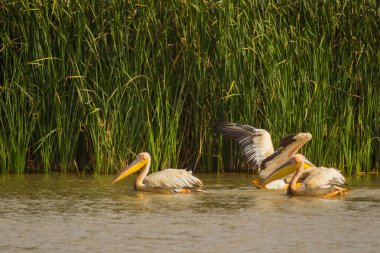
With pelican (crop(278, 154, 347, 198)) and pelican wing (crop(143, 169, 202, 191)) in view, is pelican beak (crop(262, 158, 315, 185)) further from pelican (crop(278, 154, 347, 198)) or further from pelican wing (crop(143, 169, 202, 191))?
pelican wing (crop(143, 169, 202, 191))

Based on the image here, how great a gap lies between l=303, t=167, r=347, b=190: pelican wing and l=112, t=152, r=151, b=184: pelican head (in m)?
1.66

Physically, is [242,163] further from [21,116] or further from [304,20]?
[21,116]

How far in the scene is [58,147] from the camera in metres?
11.4

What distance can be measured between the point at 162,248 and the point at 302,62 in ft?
16.9

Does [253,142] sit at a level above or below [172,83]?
below

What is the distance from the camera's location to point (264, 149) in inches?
429

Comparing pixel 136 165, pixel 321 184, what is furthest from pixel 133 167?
pixel 321 184

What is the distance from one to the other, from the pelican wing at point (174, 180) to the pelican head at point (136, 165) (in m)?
0.45

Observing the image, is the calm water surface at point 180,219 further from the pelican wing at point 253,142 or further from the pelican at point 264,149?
the pelican wing at point 253,142

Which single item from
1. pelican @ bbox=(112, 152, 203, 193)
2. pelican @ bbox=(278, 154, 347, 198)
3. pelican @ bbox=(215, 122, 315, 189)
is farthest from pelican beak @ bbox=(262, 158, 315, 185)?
pelican @ bbox=(112, 152, 203, 193)

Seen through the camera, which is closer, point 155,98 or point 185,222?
point 185,222

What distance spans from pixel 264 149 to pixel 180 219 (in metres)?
3.05

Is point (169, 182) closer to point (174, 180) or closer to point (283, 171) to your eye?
point (174, 180)

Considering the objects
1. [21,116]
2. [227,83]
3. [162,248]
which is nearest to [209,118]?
[227,83]
